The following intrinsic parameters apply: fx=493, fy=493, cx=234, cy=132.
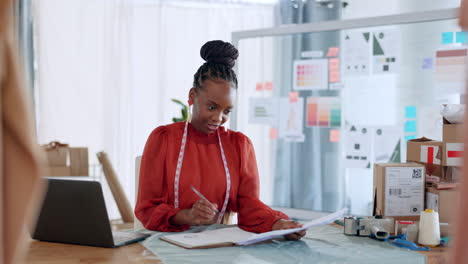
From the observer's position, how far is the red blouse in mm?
1708

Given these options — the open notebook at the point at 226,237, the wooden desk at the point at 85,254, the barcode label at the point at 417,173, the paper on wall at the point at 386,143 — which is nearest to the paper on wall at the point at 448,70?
the paper on wall at the point at 386,143

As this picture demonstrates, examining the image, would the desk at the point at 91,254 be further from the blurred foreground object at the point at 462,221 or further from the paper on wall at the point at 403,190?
the blurred foreground object at the point at 462,221

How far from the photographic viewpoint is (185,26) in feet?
14.1

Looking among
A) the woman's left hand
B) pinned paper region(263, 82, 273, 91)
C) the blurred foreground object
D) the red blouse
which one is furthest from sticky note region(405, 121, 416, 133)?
the blurred foreground object

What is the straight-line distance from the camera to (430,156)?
1737 mm

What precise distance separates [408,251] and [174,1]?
3356mm

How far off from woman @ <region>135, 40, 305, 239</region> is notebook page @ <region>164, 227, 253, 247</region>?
0.33ft

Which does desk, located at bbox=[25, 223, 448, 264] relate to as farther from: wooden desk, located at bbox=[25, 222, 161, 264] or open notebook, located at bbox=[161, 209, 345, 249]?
open notebook, located at bbox=[161, 209, 345, 249]

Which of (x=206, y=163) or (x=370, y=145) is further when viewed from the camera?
(x=370, y=145)

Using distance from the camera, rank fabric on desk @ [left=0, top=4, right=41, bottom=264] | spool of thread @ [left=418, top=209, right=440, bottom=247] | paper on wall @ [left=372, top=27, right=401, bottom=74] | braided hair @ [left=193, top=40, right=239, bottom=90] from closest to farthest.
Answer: fabric on desk @ [left=0, top=4, right=41, bottom=264] → spool of thread @ [left=418, top=209, right=440, bottom=247] → braided hair @ [left=193, top=40, right=239, bottom=90] → paper on wall @ [left=372, top=27, right=401, bottom=74]

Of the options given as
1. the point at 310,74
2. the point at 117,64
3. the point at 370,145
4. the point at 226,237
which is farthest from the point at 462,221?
the point at 117,64

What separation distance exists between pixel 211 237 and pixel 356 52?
201 cm

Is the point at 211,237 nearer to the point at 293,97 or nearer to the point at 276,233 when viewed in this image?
the point at 276,233

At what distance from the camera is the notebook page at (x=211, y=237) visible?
1.37 meters
